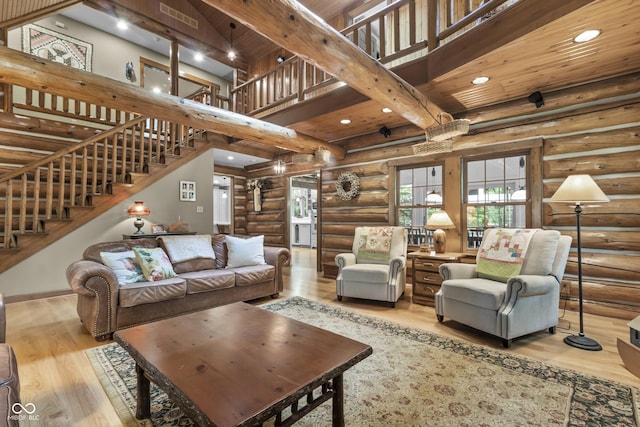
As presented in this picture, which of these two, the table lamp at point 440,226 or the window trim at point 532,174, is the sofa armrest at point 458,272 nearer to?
the table lamp at point 440,226

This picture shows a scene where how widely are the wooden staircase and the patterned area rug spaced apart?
2830 millimetres

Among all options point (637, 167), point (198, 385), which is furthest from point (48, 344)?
point (637, 167)

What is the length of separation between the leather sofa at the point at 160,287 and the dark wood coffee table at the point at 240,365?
3.87ft

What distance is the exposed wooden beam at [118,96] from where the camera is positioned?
2.56 m

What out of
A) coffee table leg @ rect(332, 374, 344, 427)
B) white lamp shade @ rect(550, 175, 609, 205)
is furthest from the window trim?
coffee table leg @ rect(332, 374, 344, 427)

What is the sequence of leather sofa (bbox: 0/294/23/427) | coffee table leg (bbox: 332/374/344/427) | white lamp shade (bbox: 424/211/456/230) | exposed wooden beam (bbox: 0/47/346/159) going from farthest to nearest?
white lamp shade (bbox: 424/211/456/230), exposed wooden beam (bbox: 0/47/346/159), coffee table leg (bbox: 332/374/344/427), leather sofa (bbox: 0/294/23/427)

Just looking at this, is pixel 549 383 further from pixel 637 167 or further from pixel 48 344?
pixel 48 344

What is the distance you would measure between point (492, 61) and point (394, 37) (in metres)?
1.63

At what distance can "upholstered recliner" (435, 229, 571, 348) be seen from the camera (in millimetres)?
2639

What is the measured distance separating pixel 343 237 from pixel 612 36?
170 inches

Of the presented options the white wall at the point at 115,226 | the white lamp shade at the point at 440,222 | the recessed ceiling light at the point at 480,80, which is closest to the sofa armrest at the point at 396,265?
the white lamp shade at the point at 440,222

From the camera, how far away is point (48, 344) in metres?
2.68

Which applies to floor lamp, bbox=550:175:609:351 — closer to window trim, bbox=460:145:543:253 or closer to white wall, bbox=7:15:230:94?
window trim, bbox=460:145:543:253

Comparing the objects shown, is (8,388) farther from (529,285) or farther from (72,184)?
(72,184)
